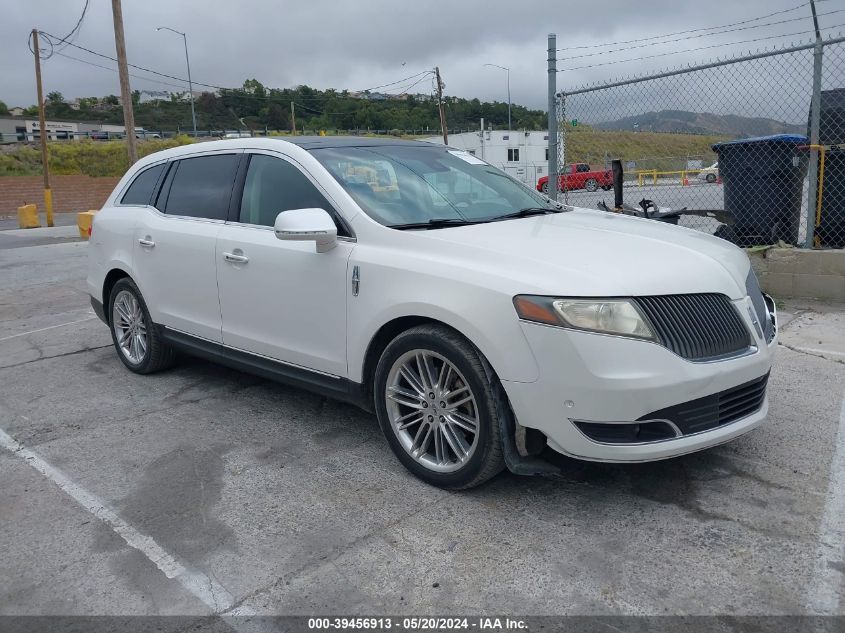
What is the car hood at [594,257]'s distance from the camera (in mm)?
3115

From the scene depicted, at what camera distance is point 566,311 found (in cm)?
302

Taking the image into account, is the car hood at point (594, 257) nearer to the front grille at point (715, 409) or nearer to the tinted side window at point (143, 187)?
the front grille at point (715, 409)

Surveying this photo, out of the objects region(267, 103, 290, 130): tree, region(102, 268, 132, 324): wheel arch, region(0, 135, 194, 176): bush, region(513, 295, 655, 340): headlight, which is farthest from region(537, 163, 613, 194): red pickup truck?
region(267, 103, 290, 130): tree

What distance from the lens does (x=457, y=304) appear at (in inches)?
130

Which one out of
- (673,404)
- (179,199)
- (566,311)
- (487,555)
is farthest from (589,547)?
(179,199)

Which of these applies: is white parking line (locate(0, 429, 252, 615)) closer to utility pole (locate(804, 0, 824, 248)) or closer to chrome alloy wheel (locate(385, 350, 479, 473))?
chrome alloy wheel (locate(385, 350, 479, 473))

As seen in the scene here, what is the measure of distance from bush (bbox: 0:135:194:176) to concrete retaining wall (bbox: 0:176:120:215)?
399 inches

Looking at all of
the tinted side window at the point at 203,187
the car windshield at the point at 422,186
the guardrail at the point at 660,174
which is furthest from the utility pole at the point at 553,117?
the tinted side window at the point at 203,187

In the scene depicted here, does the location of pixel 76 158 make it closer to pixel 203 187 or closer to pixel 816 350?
pixel 203 187

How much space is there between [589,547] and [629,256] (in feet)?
4.27

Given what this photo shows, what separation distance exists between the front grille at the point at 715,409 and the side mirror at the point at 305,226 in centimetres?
179

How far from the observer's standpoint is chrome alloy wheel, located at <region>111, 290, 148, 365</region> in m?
5.62

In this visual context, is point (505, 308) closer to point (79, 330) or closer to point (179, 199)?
point (179, 199)

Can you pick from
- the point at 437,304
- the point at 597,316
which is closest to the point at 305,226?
the point at 437,304
